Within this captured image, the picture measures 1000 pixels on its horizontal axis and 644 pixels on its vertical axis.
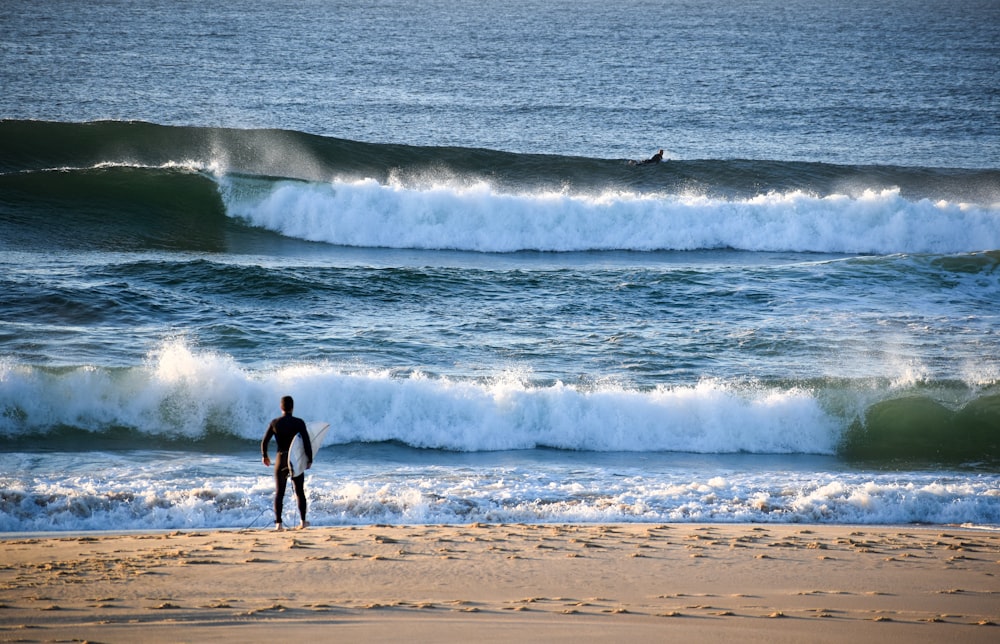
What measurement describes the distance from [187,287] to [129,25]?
39.1 m

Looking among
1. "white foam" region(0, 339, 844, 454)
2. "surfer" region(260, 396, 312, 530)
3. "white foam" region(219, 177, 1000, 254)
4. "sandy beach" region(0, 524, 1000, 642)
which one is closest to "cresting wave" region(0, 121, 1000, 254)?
"white foam" region(219, 177, 1000, 254)

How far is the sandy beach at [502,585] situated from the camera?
→ 5117mm

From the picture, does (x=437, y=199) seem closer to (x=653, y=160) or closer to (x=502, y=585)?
(x=653, y=160)

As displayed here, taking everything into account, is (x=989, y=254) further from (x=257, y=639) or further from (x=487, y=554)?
(x=257, y=639)

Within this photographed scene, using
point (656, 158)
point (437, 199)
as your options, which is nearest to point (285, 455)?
point (437, 199)

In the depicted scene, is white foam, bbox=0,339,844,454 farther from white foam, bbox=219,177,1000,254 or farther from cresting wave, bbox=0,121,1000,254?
white foam, bbox=219,177,1000,254

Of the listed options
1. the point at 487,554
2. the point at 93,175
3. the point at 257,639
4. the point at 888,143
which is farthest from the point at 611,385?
the point at 888,143

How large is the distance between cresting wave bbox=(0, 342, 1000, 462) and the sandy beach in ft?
10.3

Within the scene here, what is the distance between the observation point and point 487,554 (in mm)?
6625

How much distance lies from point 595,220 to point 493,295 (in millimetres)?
5409

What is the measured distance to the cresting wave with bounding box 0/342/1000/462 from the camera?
→ 10.6 metres

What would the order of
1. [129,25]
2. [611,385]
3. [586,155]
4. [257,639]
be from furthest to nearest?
1. [129,25]
2. [586,155]
3. [611,385]
4. [257,639]

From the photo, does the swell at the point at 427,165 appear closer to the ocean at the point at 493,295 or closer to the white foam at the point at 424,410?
the ocean at the point at 493,295

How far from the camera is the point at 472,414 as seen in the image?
10.8 meters
